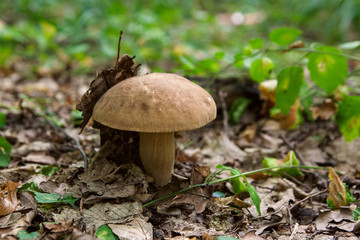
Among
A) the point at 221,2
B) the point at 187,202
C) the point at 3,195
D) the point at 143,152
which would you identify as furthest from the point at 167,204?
the point at 221,2

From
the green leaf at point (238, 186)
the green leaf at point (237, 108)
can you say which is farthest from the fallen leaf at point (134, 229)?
the green leaf at point (237, 108)

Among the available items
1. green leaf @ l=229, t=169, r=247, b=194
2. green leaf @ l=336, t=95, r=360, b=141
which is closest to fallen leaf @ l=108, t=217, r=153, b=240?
green leaf @ l=229, t=169, r=247, b=194

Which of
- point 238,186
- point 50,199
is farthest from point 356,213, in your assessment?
point 50,199

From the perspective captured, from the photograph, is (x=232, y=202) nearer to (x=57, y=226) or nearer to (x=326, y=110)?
(x=57, y=226)

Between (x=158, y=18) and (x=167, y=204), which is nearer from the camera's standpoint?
(x=167, y=204)

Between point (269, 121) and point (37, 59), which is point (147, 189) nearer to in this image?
point (269, 121)

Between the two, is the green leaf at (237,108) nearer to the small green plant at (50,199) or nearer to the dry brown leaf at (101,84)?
the dry brown leaf at (101,84)
